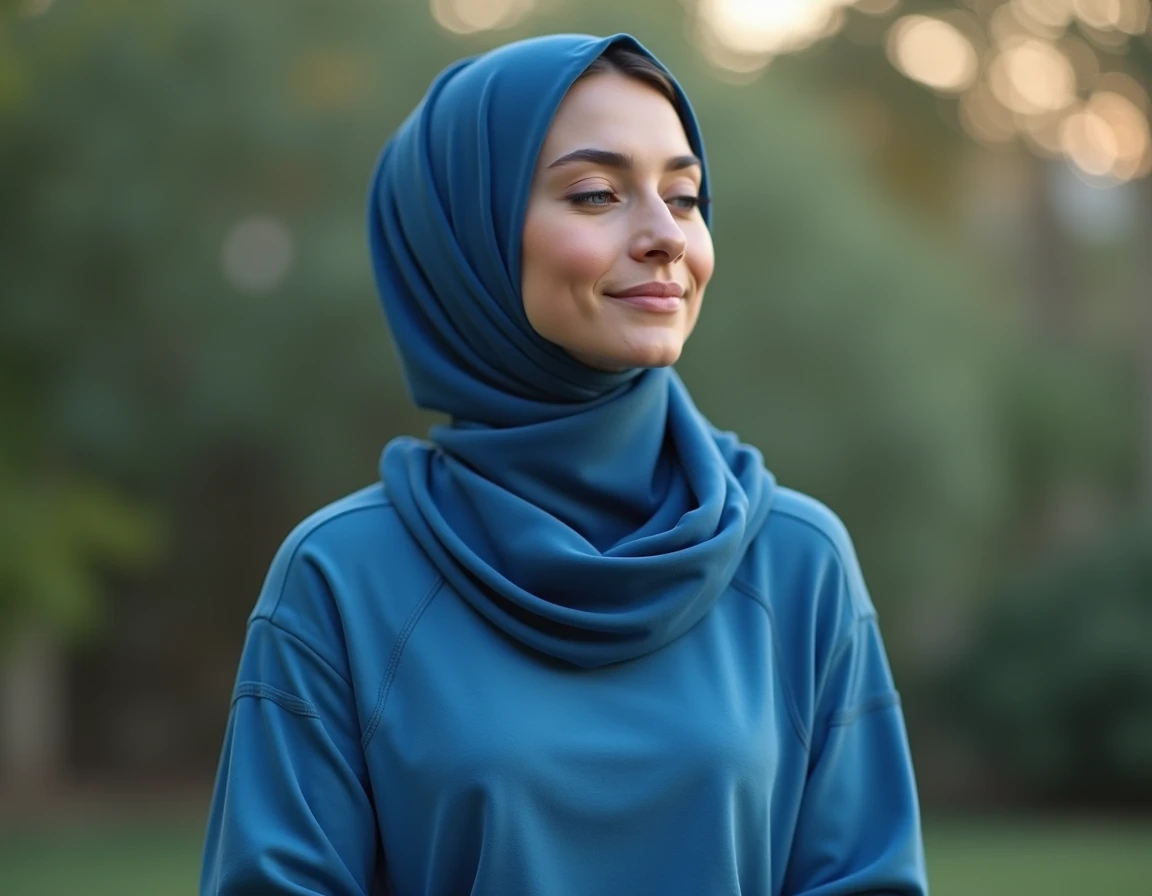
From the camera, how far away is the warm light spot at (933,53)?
14.2 m

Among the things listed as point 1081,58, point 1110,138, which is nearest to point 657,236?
point 1081,58

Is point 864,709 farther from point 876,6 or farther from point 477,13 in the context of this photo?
point 876,6

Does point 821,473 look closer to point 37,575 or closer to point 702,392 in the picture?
point 702,392

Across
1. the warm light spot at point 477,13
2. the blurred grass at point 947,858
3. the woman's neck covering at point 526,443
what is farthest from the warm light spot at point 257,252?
the woman's neck covering at point 526,443

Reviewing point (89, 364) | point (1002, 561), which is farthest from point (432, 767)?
point (1002, 561)

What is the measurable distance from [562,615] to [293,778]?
1.18 feet

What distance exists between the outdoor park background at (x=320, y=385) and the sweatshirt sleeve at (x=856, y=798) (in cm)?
603

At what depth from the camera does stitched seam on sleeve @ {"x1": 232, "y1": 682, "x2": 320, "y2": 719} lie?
1.81m

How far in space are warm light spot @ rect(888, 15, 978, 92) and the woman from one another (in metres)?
13.1

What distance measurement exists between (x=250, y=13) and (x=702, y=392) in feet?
10.8

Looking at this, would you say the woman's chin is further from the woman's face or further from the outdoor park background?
the outdoor park background

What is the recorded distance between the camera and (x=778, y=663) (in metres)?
1.91

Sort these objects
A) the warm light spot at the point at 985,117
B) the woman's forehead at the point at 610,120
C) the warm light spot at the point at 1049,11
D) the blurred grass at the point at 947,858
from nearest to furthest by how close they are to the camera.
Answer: the woman's forehead at the point at 610,120 < the blurred grass at the point at 947,858 < the warm light spot at the point at 1049,11 < the warm light spot at the point at 985,117

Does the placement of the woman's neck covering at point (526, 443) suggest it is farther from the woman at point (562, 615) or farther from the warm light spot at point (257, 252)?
the warm light spot at point (257, 252)
